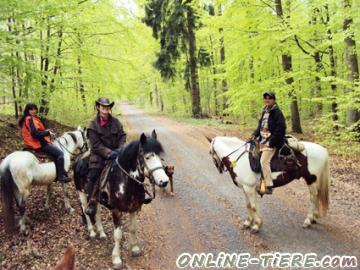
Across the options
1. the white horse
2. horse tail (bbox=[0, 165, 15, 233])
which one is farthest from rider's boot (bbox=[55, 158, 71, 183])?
the white horse

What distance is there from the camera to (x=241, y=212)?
7.07 meters

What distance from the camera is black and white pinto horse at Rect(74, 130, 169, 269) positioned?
15.3 ft

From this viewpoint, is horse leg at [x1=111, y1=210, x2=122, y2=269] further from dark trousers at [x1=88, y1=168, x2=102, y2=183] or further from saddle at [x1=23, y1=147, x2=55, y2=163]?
saddle at [x1=23, y1=147, x2=55, y2=163]

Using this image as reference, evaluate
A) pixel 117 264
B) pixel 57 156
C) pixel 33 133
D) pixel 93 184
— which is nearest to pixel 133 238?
pixel 117 264

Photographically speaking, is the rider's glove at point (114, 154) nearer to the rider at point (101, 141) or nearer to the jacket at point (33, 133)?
the rider at point (101, 141)

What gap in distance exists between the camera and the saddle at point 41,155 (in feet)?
22.8

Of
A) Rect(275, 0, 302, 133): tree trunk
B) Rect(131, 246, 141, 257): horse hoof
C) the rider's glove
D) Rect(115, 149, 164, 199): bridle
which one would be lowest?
Rect(131, 246, 141, 257): horse hoof

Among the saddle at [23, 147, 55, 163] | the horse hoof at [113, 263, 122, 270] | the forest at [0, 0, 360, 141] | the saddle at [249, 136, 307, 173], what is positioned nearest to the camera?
the horse hoof at [113, 263, 122, 270]

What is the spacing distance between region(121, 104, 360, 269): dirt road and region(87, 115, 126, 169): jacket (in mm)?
1847

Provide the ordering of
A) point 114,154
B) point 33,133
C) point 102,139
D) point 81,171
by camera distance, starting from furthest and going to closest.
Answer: point 33,133
point 81,171
point 102,139
point 114,154

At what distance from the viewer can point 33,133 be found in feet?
22.4

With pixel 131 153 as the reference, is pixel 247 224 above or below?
below

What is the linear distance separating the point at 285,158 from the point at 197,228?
2.29 m

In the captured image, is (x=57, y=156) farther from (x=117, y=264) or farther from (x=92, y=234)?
(x=117, y=264)
